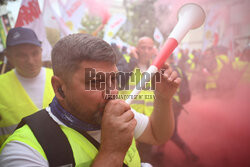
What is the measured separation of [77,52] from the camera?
3.42 ft

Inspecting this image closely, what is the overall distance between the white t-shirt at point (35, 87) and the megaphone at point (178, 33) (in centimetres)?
99

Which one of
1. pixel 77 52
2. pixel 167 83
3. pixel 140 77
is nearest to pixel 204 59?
pixel 140 77

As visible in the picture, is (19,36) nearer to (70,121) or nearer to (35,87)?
(35,87)

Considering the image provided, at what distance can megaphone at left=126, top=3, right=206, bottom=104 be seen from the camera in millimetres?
1182

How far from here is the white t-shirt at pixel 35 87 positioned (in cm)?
174

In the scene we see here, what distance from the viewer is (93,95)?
3.43 feet

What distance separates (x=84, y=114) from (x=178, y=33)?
75 centimetres

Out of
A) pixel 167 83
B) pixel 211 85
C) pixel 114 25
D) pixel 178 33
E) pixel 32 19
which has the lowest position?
pixel 211 85

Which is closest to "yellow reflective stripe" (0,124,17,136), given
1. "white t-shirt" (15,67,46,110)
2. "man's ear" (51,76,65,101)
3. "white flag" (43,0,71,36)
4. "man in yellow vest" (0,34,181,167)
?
"white t-shirt" (15,67,46,110)

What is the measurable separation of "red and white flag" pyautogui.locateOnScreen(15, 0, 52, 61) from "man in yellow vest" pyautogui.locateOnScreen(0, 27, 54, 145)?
0.25 feet

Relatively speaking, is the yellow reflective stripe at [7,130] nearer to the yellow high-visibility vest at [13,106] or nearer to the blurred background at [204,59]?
the yellow high-visibility vest at [13,106]

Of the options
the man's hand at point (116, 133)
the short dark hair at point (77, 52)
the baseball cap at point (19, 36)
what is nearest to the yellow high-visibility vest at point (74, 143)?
the man's hand at point (116, 133)

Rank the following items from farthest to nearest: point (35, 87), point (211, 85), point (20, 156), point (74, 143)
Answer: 1. point (211, 85)
2. point (35, 87)
3. point (74, 143)
4. point (20, 156)

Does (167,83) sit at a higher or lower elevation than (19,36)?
lower
